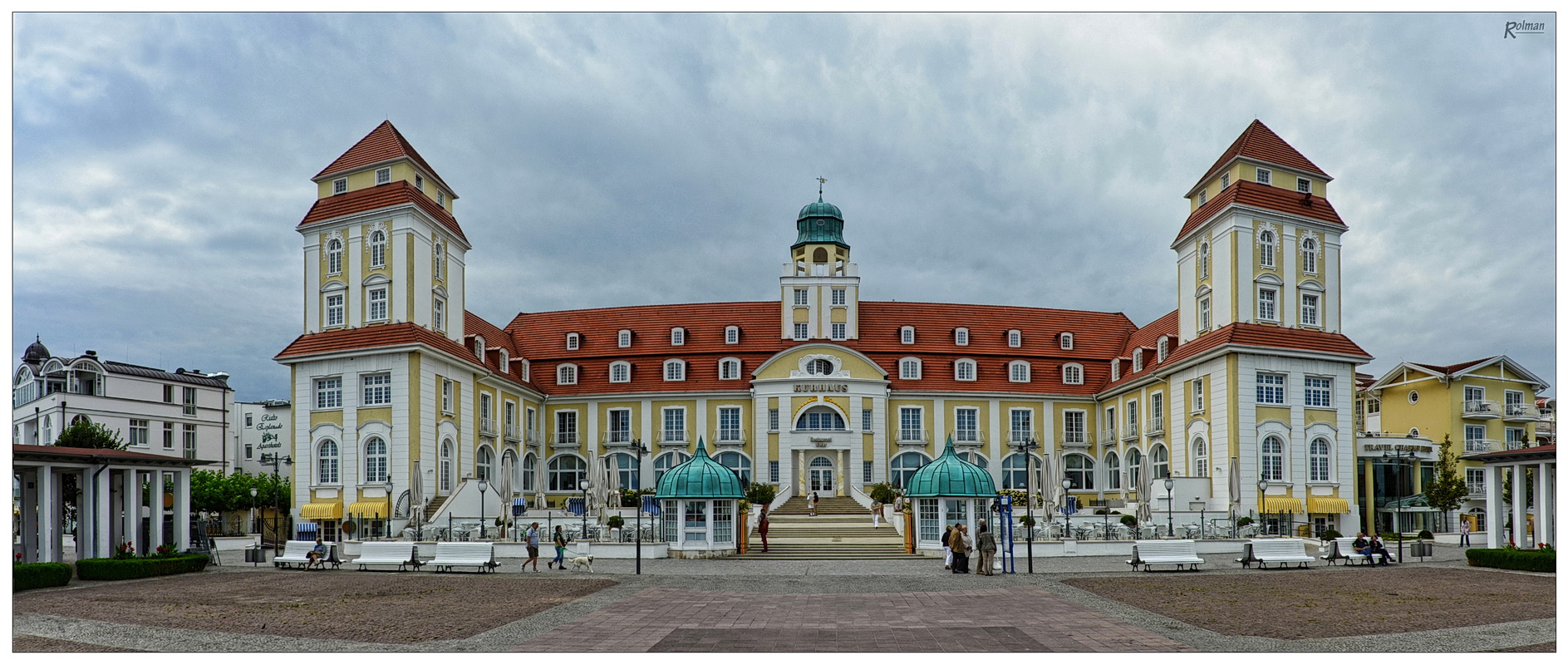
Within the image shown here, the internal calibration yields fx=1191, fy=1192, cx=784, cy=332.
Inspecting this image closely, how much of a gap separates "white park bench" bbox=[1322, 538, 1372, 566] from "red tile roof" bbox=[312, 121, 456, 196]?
3619cm

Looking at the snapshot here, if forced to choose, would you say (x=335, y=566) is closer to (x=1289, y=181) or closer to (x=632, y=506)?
(x=632, y=506)

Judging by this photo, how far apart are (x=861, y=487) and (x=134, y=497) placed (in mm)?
33266

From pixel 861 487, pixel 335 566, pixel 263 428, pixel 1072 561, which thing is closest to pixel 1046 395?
pixel 861 487

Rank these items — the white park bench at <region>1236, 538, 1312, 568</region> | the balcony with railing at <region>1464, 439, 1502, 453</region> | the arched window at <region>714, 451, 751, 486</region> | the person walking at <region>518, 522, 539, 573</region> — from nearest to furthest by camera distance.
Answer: the white park bench at <region>1236, 538, 1312, 568</region> → the person walking at <region>518, 522, 539, 573</region> → the balcony with railing at <region>1464, 439, 1502, 453</region> → the arched window at <region>714, 451, 751, 486</region>

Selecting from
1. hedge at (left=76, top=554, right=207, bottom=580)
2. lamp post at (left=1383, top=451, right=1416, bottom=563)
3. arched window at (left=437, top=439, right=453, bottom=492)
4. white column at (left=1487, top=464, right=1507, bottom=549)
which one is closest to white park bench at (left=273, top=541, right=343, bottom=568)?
hedge at (left=76, top=554, right=207, bottom=580)

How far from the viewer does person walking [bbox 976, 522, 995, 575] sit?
2758cm

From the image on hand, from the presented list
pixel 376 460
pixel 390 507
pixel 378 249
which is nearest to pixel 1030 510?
pixel 390 507

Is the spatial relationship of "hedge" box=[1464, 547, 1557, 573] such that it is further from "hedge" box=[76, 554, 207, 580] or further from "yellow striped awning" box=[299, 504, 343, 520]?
"yellow striped awning" box=[299, 504, 343, 520]

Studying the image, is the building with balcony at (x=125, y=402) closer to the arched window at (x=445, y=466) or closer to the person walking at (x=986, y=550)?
the arched window at (x=445, y=466)

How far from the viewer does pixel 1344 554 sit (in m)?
32.0

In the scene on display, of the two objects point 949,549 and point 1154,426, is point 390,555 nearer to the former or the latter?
point 949,549

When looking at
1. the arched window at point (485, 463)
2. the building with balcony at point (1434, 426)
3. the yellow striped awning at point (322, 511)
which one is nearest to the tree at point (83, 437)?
the yellow striped awning at point (322, 511)

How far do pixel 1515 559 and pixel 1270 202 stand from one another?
22.4 meters

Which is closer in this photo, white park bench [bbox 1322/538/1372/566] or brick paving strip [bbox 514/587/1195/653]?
brick paving strip [bbox 514/587/1195/653]
